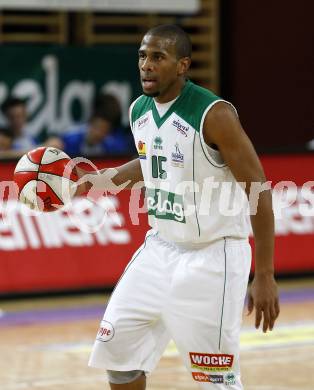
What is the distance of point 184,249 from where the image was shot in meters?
5.75

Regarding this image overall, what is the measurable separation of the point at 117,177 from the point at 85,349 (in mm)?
2730

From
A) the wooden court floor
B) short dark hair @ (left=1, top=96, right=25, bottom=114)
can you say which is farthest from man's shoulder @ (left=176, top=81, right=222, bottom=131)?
short dark hair @ (left=1, top=96, right=25, bottom=114)

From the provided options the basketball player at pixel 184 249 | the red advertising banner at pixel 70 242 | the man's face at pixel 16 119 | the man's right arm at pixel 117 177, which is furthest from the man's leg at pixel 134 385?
the man's face at pixel 16 119

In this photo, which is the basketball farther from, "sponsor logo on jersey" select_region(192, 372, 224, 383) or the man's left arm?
"sponsor logo on jersey" select_region(192, 372, 224, 383)

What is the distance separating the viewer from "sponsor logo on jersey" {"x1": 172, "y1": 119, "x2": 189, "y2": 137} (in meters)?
5.57

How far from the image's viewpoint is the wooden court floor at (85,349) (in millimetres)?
7613

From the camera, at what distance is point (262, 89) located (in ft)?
53.0

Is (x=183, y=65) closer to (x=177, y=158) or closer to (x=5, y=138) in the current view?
(x=177, y=158)

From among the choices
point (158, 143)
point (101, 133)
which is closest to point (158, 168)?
point (158, 143)

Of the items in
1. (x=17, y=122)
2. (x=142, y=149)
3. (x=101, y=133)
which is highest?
(x=142, y=149)

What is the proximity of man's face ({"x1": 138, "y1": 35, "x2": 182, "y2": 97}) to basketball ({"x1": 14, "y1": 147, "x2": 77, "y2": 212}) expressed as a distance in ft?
2.50

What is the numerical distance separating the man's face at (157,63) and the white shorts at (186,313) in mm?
866

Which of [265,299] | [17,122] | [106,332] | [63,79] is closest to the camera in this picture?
[265,299]

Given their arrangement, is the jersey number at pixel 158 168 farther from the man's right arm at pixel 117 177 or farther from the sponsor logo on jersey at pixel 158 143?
the man's right arm at pixel 117 177
